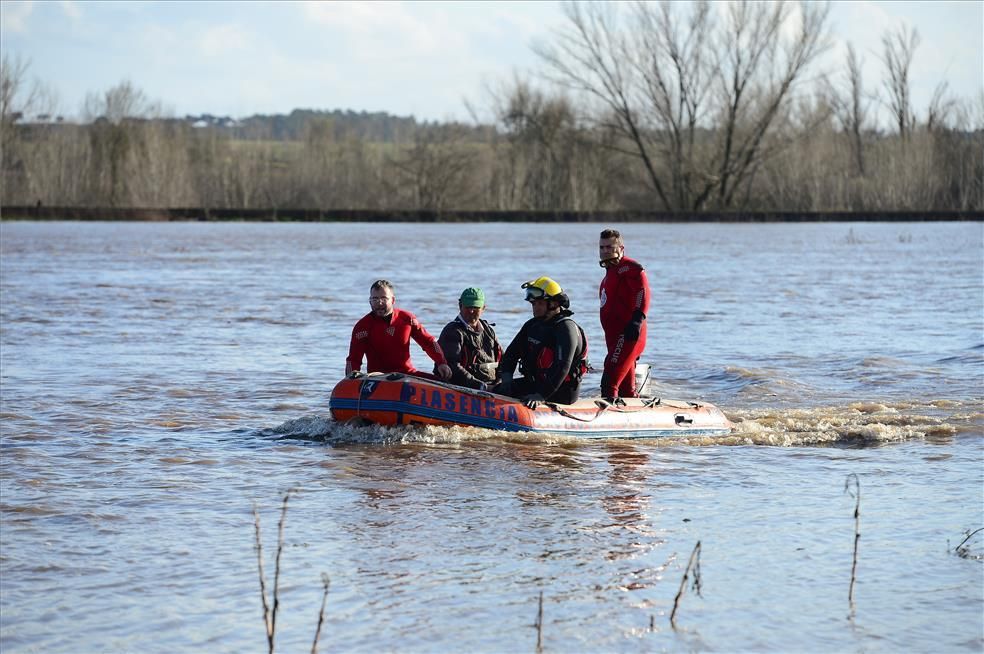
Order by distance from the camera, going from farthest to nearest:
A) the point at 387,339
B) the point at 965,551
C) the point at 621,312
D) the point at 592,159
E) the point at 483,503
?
the point at 592,159
the point at 621,312
the point at 387,339
the point at 483,503
the point at 965,551

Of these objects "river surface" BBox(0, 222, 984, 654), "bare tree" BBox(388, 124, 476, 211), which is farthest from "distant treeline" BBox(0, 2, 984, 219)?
"river surface" BBox(0, 222, 984, 654)

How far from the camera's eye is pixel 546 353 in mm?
10781

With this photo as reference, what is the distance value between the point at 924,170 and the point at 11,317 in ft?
145

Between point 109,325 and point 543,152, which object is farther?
point 543,152

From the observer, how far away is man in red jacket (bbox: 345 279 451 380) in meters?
10.8

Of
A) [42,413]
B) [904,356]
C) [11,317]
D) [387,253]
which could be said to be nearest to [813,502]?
[42,413]

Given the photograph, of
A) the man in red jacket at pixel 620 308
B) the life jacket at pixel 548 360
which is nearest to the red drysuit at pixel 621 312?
the man in red jacket at pixel 620 308

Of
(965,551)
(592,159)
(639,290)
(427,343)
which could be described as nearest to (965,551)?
(965,551)

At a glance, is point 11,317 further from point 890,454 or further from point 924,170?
point 924,170

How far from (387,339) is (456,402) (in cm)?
83

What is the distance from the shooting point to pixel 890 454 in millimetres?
10383

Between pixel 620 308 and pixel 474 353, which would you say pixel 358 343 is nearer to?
pixel 474 353

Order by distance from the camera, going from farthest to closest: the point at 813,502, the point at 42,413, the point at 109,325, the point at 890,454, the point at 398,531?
the point at 109,325 → the point at 42,413 → the point at 890,454 → the point at 813,502 → the point at 398,531

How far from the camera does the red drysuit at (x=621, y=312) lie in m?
11.1
